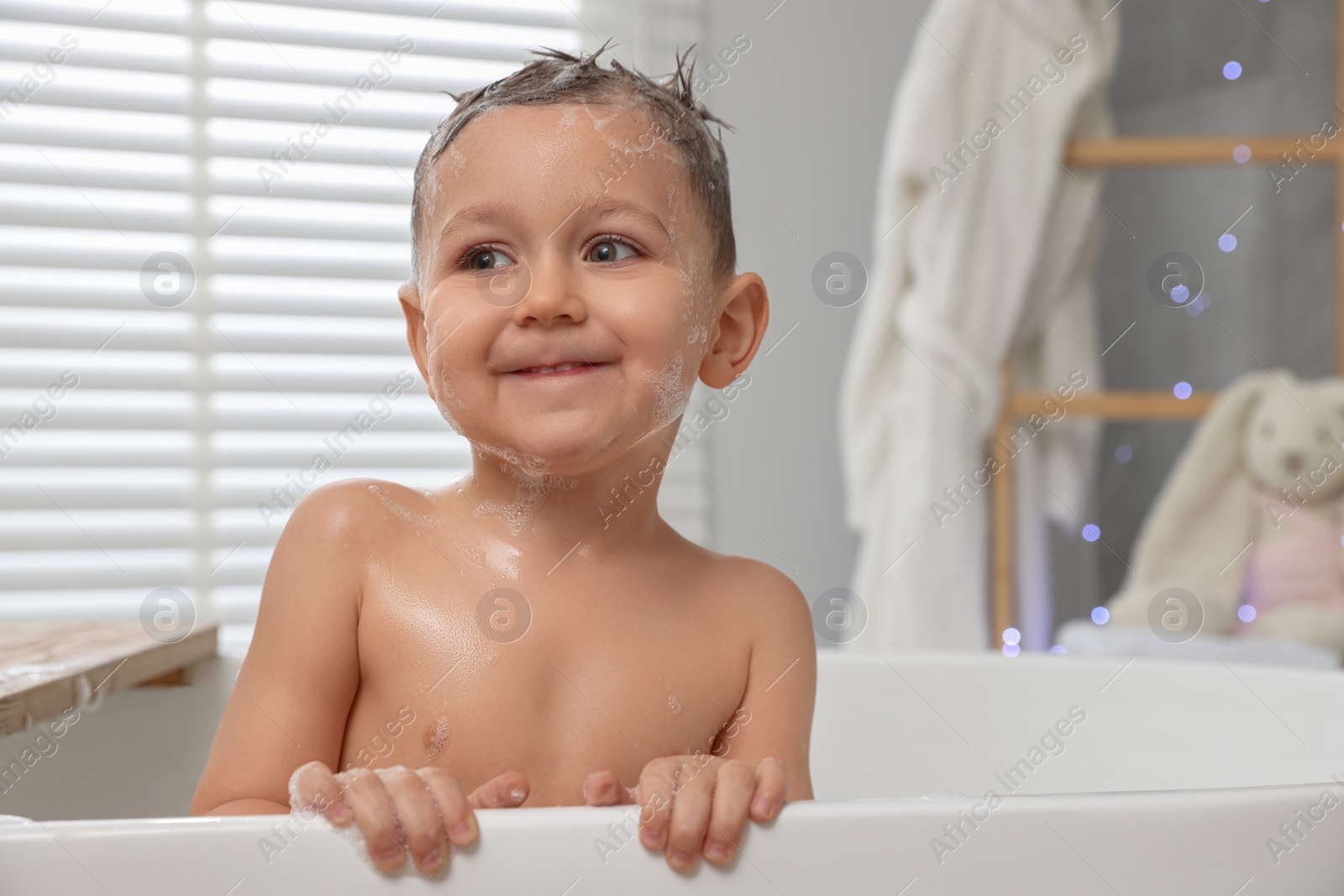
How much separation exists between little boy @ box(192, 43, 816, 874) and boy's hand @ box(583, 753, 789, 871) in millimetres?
172

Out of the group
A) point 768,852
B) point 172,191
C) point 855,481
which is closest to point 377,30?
point 172,191

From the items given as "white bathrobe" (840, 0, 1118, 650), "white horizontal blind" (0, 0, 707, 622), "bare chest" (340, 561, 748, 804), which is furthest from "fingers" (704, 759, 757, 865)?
"white horizontal blind" (0, 0, 707, 622)

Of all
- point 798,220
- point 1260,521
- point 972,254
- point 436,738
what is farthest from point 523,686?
point 798,220

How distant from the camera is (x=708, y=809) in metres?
0.41

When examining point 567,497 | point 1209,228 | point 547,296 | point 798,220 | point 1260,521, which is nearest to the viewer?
point 547,296

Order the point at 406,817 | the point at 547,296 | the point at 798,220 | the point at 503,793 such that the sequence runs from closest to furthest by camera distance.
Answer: the point at 406,817 < the point at 503,793 < the point at 547,296 < the point at 798,220

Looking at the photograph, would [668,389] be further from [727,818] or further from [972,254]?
[972,254]

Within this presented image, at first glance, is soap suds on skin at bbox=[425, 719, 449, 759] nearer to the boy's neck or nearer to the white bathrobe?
the boy's neck

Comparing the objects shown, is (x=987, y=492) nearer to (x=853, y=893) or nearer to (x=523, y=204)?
(x=523, y=204)

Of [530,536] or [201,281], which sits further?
[201,281]

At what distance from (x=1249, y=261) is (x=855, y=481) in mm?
721

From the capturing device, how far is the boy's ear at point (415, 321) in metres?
0.73

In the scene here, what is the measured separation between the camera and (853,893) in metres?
0.42

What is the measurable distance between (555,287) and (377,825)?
0.30 m
